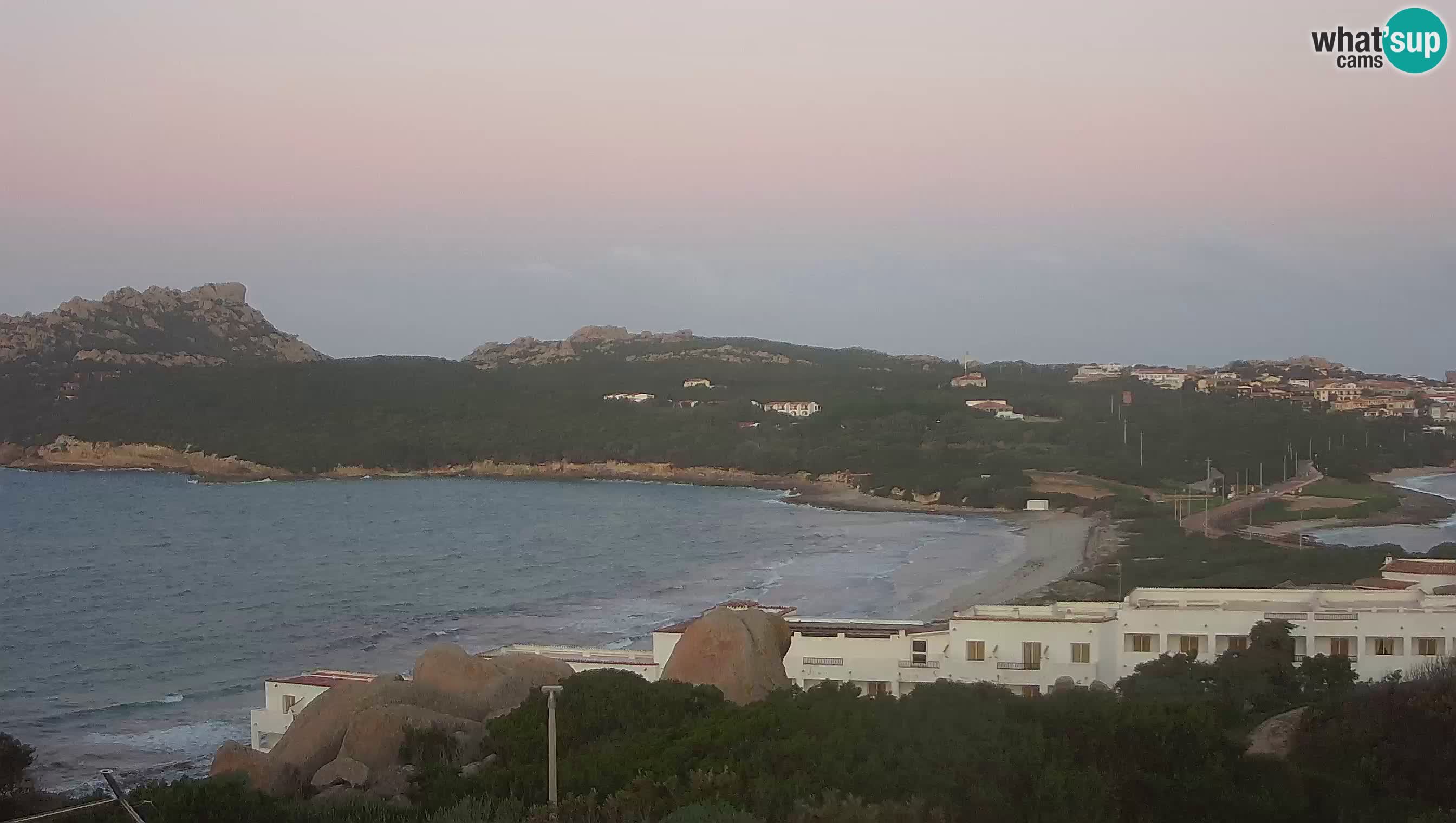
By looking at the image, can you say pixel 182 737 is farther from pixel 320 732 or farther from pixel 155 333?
pixel 155 333

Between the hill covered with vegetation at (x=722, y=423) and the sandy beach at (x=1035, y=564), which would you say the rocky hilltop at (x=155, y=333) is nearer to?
the hill covered with vegetation at (x=722, y=423)

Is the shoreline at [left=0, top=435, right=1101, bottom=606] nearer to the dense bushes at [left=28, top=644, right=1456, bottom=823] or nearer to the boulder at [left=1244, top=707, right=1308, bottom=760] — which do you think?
the boulder at [left=1244, top=707, right=1308, bottom=760]

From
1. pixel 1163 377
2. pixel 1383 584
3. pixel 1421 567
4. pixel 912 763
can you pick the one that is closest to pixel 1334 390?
pixel 1163 377

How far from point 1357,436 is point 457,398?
68934 millimetres

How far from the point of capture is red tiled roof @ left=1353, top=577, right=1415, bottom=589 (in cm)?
2142

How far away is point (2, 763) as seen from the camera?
14.3 metres

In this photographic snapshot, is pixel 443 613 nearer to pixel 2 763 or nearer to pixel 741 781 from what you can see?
pixel 2 763

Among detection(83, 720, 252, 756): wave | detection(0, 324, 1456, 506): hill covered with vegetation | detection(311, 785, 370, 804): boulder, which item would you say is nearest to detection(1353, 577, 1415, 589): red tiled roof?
detection(311, 785, 370, 804): boulder

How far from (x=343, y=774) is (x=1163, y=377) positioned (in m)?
115

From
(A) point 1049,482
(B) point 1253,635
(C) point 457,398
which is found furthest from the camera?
(C) point 457,398

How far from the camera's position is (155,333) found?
114812mm

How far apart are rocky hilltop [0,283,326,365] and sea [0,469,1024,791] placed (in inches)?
1052

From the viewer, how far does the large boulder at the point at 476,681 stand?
1324 cm

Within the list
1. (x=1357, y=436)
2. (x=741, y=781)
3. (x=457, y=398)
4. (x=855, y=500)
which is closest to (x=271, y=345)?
(x=457, y=398)
